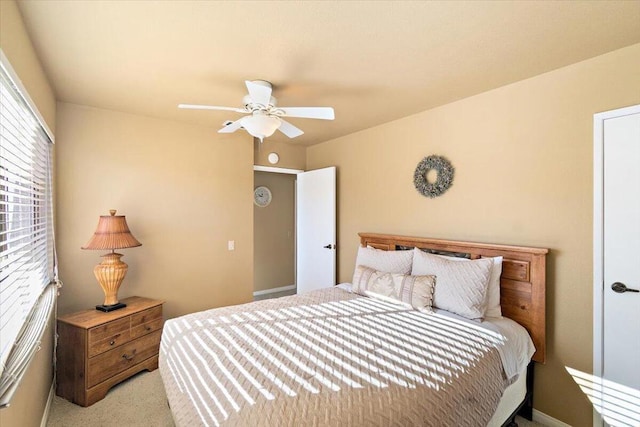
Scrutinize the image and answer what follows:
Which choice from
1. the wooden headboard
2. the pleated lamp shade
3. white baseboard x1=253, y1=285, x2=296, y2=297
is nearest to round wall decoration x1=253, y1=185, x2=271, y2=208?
white baseboard x1=253, y1=285, x2=296, y2=297

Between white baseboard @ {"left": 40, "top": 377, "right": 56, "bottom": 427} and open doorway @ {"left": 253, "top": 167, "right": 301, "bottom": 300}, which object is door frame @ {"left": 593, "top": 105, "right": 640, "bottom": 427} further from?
open doorway @ {"left": 253, "top": 167, "right": 301, "bottom": 300}

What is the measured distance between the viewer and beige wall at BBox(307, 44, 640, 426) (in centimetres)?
205

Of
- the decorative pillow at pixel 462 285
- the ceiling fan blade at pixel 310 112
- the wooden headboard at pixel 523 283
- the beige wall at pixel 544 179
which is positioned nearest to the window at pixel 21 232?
the ceiling fan blade at pixel 310 112

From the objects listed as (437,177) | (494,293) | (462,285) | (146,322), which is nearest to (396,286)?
(462,285)

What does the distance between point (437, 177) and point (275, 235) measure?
327 centimetres

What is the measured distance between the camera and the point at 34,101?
191cm

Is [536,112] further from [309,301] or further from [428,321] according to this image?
[309,301]

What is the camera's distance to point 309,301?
2639mm

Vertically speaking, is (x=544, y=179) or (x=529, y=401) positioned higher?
(x=544, y=179)

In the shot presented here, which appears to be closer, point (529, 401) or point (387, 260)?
point (529, 401)

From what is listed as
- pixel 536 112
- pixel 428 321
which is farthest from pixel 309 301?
pixel 536 112

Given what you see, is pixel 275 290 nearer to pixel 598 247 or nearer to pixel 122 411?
pixel 122 411

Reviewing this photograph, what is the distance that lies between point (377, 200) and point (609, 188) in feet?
6.53

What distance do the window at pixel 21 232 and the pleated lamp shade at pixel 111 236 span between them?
29 centimetres
